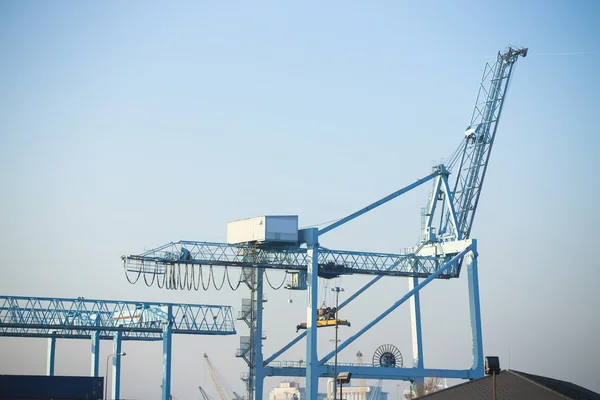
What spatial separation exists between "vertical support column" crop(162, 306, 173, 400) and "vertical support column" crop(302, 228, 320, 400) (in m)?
20.4

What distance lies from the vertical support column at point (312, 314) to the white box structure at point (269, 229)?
224cm

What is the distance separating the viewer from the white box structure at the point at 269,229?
10650 cm

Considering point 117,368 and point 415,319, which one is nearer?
point 415,319

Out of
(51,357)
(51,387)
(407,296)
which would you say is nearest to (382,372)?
(407,296)

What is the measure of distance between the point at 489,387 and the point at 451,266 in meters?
55.2

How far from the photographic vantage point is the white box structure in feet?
349

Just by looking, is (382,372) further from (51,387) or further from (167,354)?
(51,387)

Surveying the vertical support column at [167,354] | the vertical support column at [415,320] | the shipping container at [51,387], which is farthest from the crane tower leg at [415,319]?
the shipping container at [51,387]

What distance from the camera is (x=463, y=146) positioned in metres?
122

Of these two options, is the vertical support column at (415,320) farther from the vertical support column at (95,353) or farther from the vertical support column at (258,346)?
the vertical support column at (95,353)

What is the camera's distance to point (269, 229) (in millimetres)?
106625

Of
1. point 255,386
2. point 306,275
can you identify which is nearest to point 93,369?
point 255,386

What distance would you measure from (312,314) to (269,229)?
10.2m

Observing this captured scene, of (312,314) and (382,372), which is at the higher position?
(312,314)
